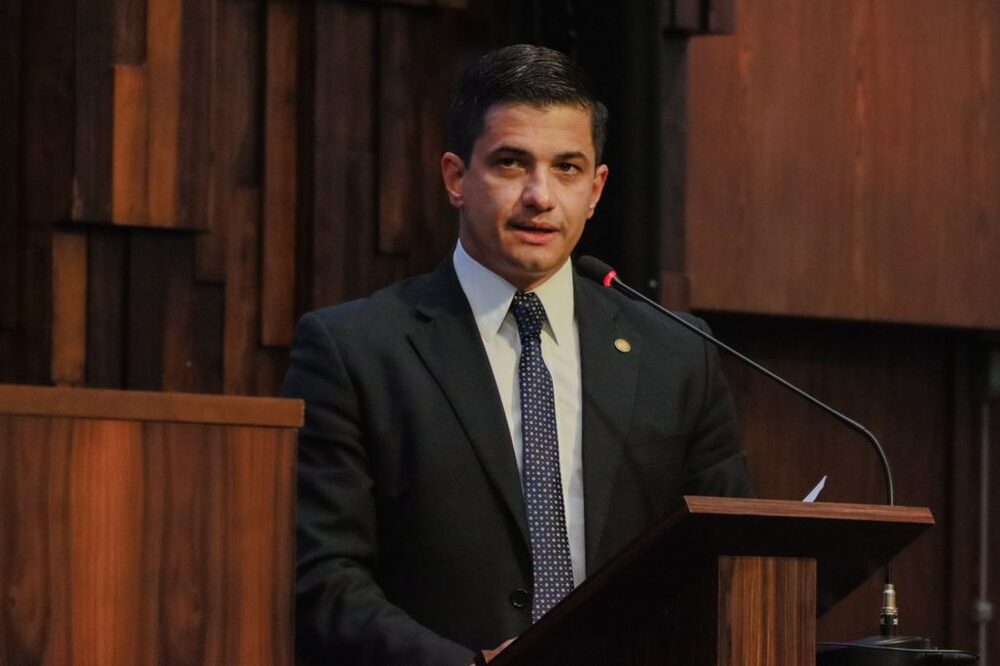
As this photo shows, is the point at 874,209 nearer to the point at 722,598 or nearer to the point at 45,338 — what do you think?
the point at 45,338

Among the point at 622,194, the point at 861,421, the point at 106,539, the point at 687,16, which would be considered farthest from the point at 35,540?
the point at 861,421

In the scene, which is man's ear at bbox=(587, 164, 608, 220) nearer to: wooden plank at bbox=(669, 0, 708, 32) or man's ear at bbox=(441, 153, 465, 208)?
man's ear at bbox=(441, 153, 465, 208)

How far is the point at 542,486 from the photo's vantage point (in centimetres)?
202

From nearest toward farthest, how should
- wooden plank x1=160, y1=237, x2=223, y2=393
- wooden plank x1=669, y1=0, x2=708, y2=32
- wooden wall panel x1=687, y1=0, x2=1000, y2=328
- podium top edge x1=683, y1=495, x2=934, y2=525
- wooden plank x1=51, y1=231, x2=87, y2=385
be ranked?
1. podium top edge x1=683, y1=495, x2=934, y2=525
2. wooden plank x1=51, y1=231, x2=87, y2=385
3. wooden plank x1=160, y1=237, x2=223, y2=393
4. wooden plank x1=669, y1=0, x2=708, y2=32
5. wooden wall panel x1=687, y1=0, x2=1000, y2=328

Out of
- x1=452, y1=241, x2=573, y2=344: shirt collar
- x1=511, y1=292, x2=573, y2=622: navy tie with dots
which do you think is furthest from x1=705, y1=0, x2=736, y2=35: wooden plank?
x1=511, y1=292, x2=573, y2=622: navy tie with dots

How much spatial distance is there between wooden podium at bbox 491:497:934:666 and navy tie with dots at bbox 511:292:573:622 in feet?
1.39

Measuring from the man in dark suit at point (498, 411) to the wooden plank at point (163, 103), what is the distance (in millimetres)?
937

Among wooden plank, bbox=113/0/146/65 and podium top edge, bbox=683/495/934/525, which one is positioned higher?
wooden plank, bbox=113/0/146/65

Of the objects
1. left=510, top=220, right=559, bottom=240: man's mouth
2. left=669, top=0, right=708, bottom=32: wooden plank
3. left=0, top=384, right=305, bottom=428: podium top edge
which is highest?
left=669, top=0, right=708, bottom=32: wooden plank

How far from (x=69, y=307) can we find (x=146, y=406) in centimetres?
158

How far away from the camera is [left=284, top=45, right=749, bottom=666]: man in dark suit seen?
6.55 feet

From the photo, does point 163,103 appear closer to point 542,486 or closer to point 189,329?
point 189,329

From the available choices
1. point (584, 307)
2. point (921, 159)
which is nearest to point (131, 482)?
point (584, 307)

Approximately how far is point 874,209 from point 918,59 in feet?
1.13
